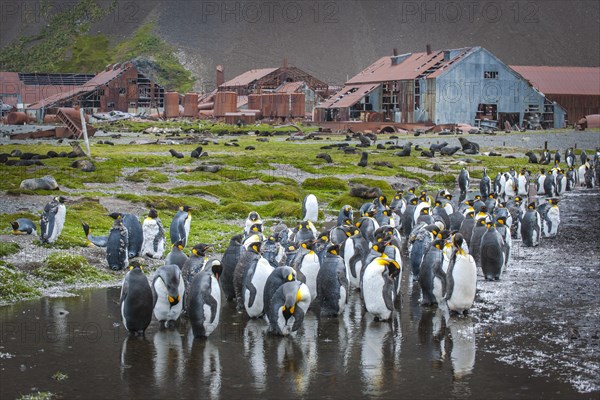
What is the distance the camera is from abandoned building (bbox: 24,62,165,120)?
9244 centimetres

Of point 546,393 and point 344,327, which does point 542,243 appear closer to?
point 344,327

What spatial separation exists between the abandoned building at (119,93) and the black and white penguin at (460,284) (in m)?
81.0

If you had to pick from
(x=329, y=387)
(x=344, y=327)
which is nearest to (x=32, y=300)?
(x=344, y=327)

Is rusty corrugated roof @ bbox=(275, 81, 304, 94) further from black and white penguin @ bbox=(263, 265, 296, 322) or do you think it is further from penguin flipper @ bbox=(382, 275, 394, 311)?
black and white penguin @ bbox=(263, 265, 296, 322)

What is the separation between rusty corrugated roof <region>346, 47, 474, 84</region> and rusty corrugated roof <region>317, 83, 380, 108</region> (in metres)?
0.96

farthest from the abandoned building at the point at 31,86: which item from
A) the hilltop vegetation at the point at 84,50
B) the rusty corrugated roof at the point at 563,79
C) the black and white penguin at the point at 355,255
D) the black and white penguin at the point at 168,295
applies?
the black and white penguin at the point at 168,295

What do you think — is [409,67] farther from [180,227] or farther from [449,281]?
[449,281]

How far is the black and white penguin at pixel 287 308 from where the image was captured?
35.6ft

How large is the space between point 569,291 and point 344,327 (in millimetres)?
4293

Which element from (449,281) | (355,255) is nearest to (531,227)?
(355,255)

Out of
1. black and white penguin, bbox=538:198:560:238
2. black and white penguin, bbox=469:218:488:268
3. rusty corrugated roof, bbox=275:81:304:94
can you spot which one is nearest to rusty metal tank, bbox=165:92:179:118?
rusty corrugated roof, bbox=275:81:304:94

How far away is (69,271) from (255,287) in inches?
150

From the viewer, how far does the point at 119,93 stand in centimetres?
9506

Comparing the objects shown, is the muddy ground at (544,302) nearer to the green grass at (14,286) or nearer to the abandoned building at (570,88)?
the green grass at (14,286)
